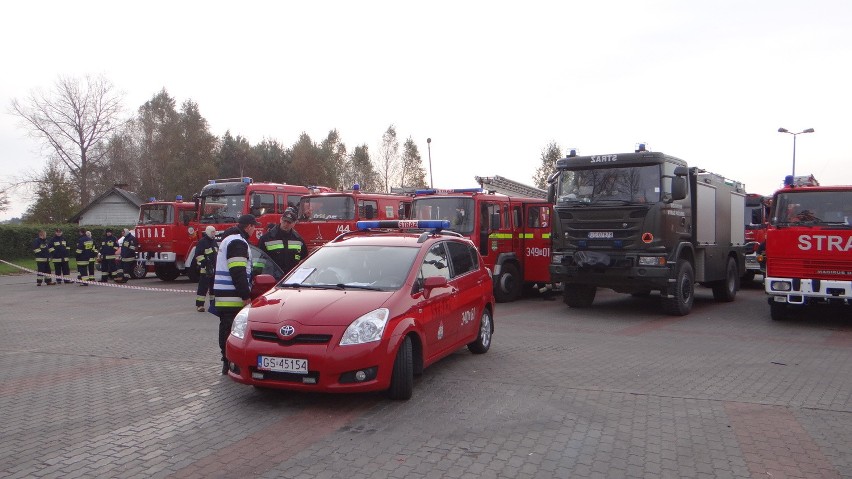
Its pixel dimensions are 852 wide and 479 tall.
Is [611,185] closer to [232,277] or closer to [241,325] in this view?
[232,277]

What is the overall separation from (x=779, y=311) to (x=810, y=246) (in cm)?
158

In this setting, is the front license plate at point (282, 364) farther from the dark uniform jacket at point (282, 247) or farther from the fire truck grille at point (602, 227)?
the fire truck grille at point (602, 227)

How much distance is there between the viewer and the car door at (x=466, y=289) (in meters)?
7.80

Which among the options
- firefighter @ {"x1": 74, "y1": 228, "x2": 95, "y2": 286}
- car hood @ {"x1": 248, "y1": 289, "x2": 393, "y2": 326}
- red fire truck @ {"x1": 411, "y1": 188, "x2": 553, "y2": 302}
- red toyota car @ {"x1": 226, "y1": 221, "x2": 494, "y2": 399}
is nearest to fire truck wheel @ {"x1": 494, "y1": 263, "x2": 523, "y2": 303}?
red fire truck @ {"x1": 411, "y1": 188, "x2": 553, "y2": 302}

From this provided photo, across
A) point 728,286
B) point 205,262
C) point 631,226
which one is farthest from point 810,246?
point 205,262

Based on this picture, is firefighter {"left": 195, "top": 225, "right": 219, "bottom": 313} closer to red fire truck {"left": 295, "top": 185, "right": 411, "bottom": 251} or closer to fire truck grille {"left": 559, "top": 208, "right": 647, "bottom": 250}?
red fire truck {"left": 295, "top": 185, "right": 411, "bottom": 251}

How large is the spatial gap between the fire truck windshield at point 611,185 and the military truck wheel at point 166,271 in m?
13.7

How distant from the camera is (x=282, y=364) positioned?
5.93 m

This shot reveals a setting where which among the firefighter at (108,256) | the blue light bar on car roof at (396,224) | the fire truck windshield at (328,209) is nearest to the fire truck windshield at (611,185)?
the blue light bar on car roof at (396,224)

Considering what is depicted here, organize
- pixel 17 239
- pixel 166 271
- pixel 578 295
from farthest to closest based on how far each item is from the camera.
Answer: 1. pixel 17 239
2. pixel 166 271
3. pixel 578 295

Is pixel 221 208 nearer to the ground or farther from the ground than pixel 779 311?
farther from the ground

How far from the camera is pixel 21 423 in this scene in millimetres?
5766

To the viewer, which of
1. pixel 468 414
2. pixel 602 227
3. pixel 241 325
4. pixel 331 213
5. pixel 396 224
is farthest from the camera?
pixel 331 213

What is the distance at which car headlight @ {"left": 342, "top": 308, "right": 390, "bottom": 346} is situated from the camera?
593cm
